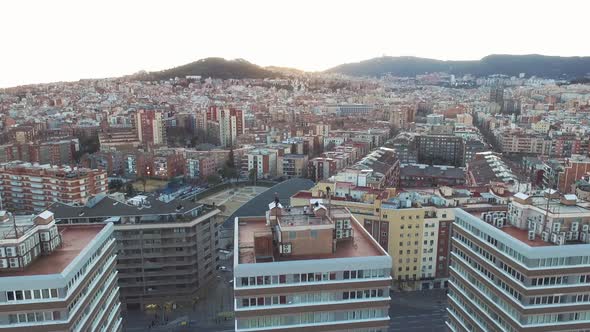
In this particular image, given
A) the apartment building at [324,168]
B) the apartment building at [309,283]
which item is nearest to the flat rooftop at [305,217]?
the apartment building at [309,283]

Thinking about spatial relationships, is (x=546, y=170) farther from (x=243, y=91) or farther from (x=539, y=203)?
(x=243, y=91)

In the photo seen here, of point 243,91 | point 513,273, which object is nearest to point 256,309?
point 513,273

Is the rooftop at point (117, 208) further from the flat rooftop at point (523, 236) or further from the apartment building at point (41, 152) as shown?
the apartment building at point (41, 152)

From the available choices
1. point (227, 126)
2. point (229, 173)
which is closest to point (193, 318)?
point (229, 173)

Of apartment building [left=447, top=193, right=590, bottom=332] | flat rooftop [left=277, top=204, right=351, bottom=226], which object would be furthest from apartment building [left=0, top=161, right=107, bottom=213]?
apartment building [left=447, top=193, right=590, bottom=332]

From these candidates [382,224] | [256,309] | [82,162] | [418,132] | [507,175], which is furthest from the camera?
[418,132]

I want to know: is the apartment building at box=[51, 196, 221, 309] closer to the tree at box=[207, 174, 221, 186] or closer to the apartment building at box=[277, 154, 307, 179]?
the tree at box=[207, 174, 221, 186]
